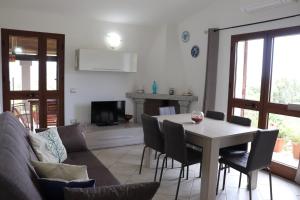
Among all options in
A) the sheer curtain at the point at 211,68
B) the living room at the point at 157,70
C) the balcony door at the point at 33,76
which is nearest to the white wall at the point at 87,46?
the living room at the point at 157,70

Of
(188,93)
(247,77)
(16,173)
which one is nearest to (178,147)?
(16,173)

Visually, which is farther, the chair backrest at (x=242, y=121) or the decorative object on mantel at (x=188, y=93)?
the decorative object on mantel at (x=188, y=93)

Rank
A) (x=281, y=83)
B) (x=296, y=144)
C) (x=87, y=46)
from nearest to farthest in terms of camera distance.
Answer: (x=296, y=144) < (x=281, y=83) < (x=87, y=46)

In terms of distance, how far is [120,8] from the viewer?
4355 millimetres

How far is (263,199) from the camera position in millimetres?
2826

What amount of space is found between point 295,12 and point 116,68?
305 cm

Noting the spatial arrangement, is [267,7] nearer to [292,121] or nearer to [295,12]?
[295,12]

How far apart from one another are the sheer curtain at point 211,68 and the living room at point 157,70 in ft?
0.06

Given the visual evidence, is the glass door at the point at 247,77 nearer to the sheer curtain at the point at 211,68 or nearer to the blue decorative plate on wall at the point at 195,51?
the sheer curtain at the point at 211,68

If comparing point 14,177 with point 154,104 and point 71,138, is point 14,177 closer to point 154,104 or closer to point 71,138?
point 71,138

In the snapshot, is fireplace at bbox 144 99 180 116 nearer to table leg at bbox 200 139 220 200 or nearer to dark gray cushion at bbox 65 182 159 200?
table leg at bbox 200 139 220 200

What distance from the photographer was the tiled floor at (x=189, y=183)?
9.50 feet

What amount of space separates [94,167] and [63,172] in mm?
924

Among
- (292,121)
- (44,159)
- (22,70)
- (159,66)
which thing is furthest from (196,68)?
(44,159)
